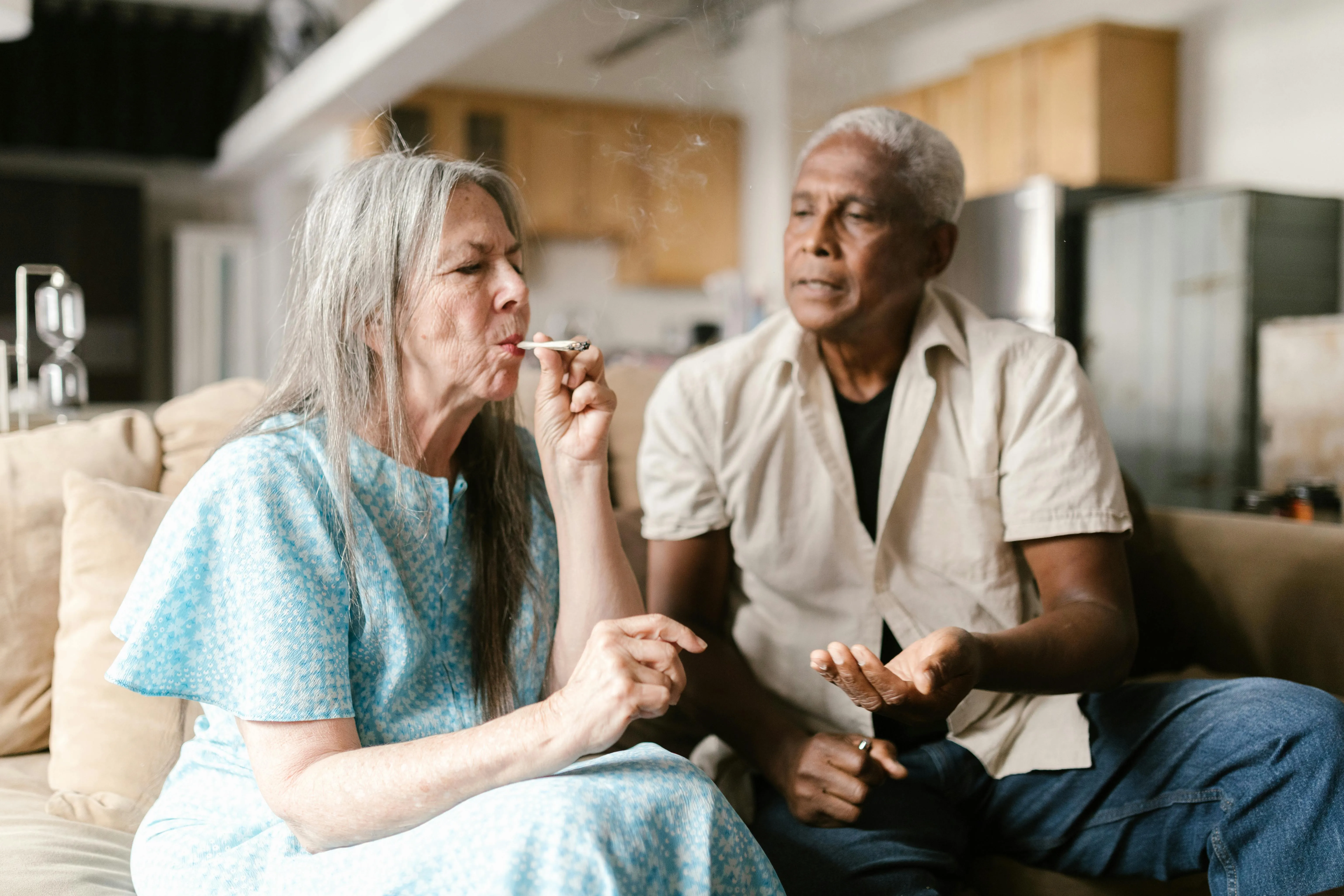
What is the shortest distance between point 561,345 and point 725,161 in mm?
5839

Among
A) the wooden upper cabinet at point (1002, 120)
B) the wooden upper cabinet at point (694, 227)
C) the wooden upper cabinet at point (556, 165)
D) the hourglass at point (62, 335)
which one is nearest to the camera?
the hourglass at point (62, 335)

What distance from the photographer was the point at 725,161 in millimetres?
6703

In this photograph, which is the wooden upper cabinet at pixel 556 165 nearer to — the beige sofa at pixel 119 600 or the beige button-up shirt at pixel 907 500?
the beige sofa at pixel 119 600

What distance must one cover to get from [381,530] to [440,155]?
407 millimetres

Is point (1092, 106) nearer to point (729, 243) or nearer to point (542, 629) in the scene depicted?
point (729, 243)

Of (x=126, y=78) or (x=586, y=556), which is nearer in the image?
(x=586, y=556)

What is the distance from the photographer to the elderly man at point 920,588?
119 centimetres

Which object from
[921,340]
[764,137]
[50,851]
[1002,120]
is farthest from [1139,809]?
[764,137]

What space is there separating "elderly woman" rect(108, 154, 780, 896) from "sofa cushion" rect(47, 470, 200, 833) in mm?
202

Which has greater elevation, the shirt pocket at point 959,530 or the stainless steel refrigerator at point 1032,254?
the stainless steel refrigerator at point 1032,254

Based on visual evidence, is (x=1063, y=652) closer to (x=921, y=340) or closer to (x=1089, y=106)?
(x=921, y=340)

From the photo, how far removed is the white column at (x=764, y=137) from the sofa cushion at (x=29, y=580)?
3.53 metres

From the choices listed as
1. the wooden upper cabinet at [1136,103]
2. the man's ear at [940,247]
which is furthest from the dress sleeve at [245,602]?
the wooden upper cabinet at [1136,103]

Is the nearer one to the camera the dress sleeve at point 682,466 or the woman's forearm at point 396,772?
the woman's forearm at point 396,772
